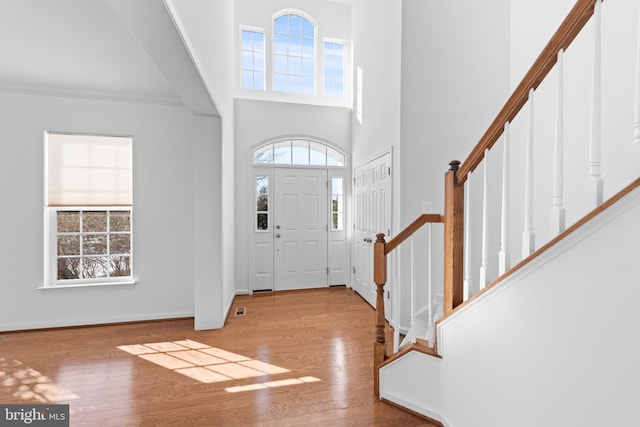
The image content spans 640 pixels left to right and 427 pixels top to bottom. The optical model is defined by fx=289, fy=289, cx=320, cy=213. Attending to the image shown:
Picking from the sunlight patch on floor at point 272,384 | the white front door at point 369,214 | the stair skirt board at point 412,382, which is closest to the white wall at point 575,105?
the white front door at point 369,214

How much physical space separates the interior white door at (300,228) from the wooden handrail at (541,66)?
11.4 feet

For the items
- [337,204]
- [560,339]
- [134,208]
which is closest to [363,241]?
[337,204]

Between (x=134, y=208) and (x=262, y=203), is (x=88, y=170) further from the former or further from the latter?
(x=262, y=203)

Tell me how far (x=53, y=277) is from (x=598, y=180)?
15.6ft

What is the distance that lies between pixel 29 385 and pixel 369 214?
3714 mm

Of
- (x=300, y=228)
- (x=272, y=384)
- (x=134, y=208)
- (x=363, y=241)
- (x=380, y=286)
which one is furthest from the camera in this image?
(x=300, y=228)

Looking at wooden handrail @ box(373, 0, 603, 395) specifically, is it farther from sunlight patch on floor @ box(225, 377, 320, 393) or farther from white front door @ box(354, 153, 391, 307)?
white front door @ box(354, 153, 391, 307)

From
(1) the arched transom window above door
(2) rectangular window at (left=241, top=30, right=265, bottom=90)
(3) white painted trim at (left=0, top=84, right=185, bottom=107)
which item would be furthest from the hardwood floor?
(2) rectangular window at (left=241, top=30, right=265, bottom=90)

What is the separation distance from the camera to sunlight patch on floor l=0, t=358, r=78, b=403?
6.78 feet

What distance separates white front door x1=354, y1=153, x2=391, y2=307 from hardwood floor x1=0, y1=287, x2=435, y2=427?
31.7 inches

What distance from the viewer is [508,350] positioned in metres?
1.32

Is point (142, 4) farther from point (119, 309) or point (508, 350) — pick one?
point (119, 309)

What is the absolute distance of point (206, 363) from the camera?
2.53 metres
